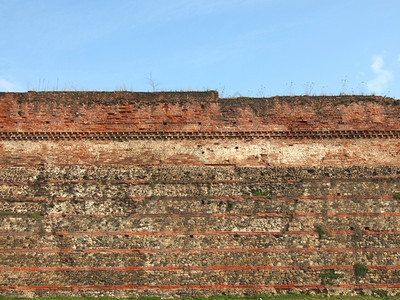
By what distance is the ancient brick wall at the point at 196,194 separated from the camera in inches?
449

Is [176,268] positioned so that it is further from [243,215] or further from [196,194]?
[243,215]

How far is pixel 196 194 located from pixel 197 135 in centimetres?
184

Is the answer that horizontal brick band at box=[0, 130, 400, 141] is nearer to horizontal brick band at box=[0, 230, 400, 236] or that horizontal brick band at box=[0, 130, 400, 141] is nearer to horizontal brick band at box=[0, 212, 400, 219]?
horizontal brick band at box=[0, 212, 400, 219]

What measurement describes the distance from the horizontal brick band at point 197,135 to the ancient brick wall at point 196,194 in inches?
1.1

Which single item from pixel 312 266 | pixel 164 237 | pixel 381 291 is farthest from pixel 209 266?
pixel 381 291

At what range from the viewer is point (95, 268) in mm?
11445

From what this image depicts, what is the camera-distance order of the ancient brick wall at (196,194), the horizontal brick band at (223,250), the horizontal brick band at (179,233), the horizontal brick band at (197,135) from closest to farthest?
the ancient brick wall at (196,194)
the horizontal brick band at (223,250)
the horizontal brick band at (179,233)
the horizontal brick band at (197,135)

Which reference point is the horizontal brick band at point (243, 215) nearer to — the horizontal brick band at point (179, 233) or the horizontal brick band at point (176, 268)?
the horizontal brick band at point (179, 233)

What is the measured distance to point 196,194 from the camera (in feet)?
40.2

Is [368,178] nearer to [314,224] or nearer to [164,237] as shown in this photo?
[314,224]

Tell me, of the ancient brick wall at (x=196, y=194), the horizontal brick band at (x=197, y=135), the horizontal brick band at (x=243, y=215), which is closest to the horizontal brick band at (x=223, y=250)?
the ancient brick wall at (x=196, y=194)

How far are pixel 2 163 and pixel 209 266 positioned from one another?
6.33 m

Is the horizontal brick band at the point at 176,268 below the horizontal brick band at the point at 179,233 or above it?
below

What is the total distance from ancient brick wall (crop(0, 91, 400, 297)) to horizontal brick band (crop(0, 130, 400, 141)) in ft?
0.10
